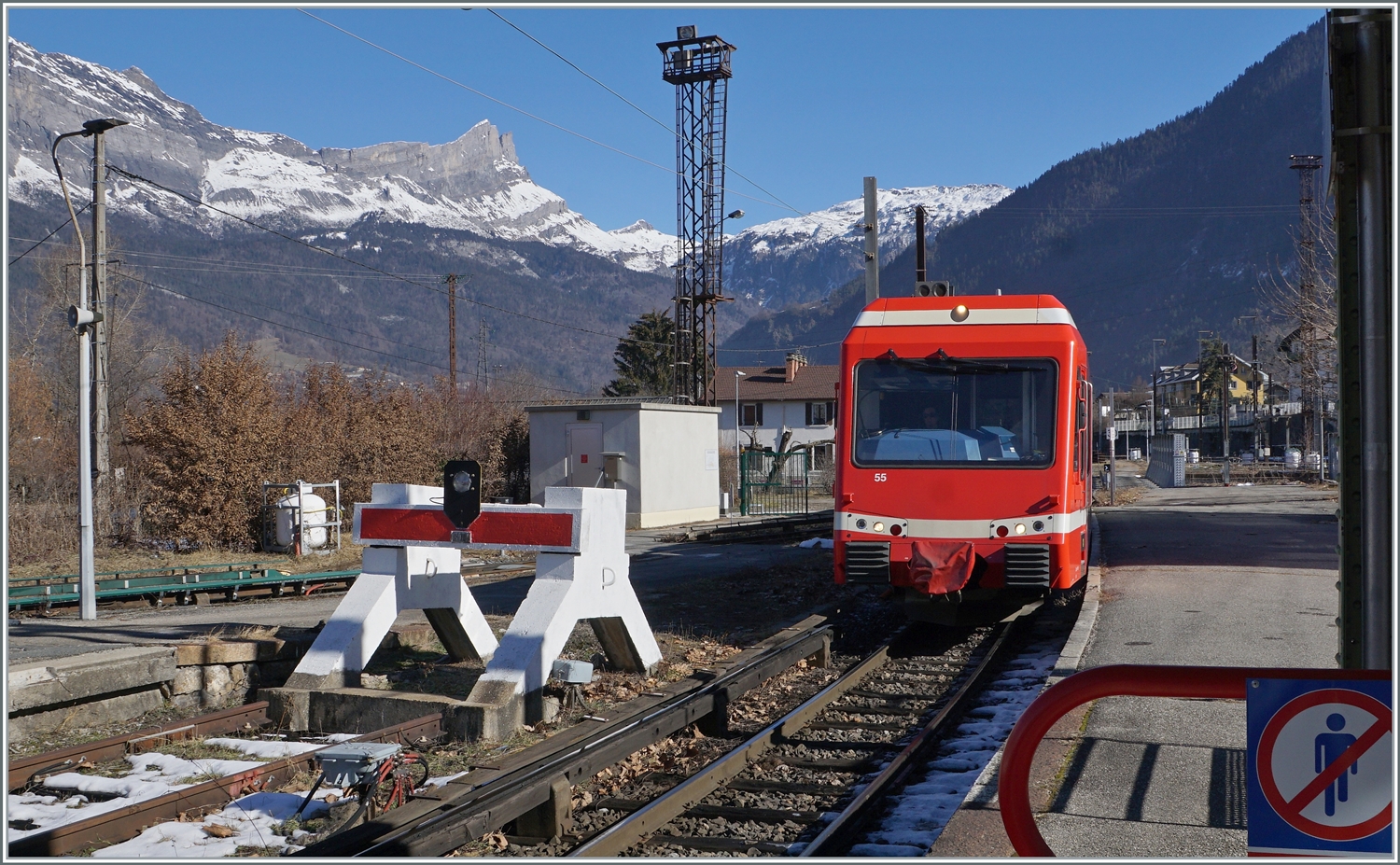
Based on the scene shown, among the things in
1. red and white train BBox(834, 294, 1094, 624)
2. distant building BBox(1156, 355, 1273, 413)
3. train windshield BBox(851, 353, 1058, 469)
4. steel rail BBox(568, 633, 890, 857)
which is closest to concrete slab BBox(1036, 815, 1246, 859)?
steel rail BBox(568, 633, 890, 857)

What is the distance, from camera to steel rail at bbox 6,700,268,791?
644 centimetres

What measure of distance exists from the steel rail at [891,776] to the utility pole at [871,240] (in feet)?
41.4

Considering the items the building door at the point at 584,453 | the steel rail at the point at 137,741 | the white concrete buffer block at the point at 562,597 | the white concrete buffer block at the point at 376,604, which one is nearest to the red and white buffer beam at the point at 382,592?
the white concrete buffer block at the point at 376,604

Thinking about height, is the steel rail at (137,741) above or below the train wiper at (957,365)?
below

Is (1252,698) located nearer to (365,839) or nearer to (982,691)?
(365,839)

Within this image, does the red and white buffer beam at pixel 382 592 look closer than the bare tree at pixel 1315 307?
Yes

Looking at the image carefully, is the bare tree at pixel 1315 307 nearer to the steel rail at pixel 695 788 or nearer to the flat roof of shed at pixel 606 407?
the flat roof of shed at pixel 606 407

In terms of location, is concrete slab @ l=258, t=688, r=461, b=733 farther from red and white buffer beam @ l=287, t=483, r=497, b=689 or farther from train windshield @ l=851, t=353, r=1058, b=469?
train windshield @ l=851, t=353, r=1058, b=469

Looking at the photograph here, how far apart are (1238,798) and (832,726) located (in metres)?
3.12

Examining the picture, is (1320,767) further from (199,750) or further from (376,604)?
(376,604)

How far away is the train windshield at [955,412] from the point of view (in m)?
10.8

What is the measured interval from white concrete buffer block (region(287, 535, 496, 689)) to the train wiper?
4.86 metres

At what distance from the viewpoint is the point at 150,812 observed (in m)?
5.63

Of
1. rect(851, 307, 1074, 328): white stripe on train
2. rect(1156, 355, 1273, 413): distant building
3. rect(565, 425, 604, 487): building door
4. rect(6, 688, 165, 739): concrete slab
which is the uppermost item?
rect(1156, 355, 1273, 413): distant building
